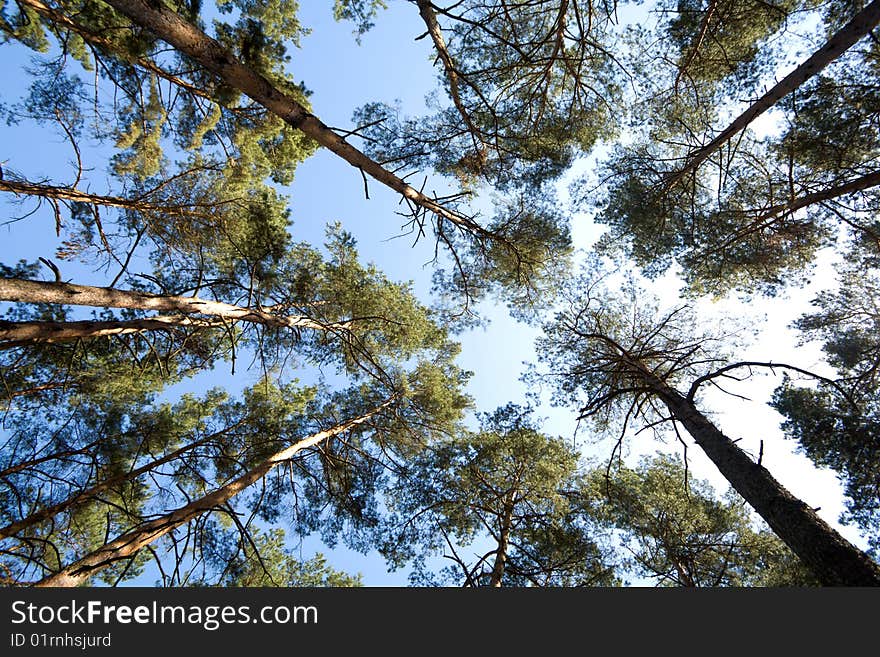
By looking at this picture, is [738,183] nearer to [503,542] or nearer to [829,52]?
[829,52]

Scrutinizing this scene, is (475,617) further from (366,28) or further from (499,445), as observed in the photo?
(366,28)

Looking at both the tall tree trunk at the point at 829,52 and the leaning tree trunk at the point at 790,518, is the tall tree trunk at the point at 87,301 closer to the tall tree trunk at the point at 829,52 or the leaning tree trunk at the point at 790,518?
the leaning tree trunk at the point at 790,518

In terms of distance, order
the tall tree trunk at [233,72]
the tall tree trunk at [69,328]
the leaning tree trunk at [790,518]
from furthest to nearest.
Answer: the tall tree trunk at [69,328]
the leaning tree trunk at [790,518]
the tall tree trunk at [233,72]

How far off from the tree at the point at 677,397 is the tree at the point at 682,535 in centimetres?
124

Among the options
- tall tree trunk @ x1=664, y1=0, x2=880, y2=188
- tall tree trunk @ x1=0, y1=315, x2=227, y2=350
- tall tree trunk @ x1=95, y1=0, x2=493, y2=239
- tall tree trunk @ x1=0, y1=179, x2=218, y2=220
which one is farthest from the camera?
tall tree trunk @ x1=0, y1=179, x2=218, y2=220

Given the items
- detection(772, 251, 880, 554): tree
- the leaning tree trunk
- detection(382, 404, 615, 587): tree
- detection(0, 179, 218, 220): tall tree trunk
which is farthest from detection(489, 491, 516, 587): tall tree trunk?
detection(0, 179, 218, 220): tall tree trunk

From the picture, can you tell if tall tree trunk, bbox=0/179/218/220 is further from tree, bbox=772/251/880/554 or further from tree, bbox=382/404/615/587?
tree, bbox=772/251/880/554

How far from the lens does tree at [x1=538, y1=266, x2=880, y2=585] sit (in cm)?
269

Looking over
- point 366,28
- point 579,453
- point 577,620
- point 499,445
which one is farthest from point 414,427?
point 366,28

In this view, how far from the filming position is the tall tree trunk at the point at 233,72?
2.19 metres

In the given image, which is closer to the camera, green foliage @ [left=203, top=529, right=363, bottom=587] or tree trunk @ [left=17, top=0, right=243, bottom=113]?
tree trunk @ [left=17, top=0, right=243, bottom=113]

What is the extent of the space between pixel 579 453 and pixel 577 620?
5271 millimetres

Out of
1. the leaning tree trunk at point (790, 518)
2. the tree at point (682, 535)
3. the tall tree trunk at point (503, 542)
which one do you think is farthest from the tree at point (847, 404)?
the tall tree trunk at point (503, 542)

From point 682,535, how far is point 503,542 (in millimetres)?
3028
